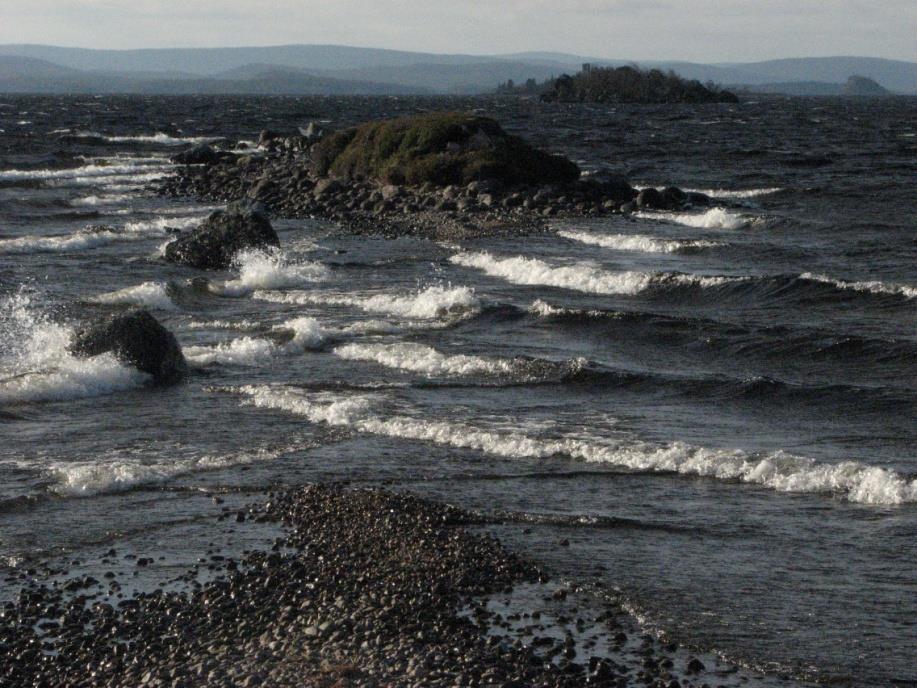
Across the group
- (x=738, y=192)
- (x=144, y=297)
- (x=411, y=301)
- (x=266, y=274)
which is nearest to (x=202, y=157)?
(x=738, y=192)

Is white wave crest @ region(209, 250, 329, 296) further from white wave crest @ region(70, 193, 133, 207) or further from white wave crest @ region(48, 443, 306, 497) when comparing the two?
white wave crest @ region(70, 193, 133, 207)

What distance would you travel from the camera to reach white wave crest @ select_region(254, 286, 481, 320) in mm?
24312

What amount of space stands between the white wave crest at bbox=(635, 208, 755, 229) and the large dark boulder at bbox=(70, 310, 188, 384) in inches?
846

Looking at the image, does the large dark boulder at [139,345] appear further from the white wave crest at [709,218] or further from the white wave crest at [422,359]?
the white wave crest at [709,218]

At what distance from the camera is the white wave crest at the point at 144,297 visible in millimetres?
25484

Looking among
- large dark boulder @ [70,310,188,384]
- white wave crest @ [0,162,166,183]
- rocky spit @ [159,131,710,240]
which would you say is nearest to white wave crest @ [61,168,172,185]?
white wave crest @ [0,162,166,183]

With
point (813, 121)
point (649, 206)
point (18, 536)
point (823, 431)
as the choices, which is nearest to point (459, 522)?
point (18, 536)

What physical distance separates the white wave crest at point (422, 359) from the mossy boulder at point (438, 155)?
21.5 meters

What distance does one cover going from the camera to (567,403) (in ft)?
57.7

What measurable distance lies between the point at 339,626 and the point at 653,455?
19.7 feet

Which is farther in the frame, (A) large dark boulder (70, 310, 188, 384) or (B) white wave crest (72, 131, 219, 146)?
(B) white wave crest (72, 131, 219, 146)

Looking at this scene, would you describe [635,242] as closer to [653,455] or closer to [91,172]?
[653,455]

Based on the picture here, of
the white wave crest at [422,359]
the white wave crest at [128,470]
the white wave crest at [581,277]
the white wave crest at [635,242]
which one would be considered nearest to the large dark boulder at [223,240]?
the white wave crest at [581,277]

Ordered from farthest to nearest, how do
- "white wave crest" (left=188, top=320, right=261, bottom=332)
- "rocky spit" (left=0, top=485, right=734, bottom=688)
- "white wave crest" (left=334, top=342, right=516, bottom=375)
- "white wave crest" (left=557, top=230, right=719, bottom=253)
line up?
"white wave crest" (left=557, top=230, right=719, bottom=253) → "white wave crest" (left=188, top=320, right=261, bottom=332) → "white wave crest" (left=334, top=342, right=516, bottom=375) → "rocky spit" (left=0, top=485, right=734, bottom=688)
